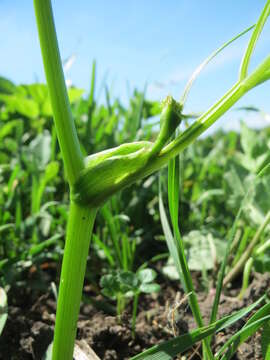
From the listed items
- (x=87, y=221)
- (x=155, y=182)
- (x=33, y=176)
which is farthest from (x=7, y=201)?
(x=87, y=221)

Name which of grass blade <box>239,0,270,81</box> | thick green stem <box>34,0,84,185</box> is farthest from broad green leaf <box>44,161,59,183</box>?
grass blade <box>239,0,270,81</box>

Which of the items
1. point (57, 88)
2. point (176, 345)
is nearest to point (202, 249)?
point (176, 345)

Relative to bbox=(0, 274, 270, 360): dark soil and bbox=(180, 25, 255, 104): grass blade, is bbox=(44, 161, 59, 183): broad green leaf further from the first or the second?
bbox=(180, 25, 255, 104): grass blade

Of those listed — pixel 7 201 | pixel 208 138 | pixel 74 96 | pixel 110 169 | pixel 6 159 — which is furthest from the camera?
pixel 208 138

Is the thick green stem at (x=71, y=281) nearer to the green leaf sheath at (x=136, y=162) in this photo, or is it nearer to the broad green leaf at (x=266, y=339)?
the green leaf sheath at (x=136, y=162)

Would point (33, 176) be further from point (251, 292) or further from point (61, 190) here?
point (251, 292)

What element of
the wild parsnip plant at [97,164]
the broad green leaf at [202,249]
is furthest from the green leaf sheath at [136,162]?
the broad green leaf at [202,249]

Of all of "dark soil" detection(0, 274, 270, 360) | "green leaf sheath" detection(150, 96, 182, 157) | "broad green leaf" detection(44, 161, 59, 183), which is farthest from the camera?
"broad green leaf" detection(44, 161, 59, 183)

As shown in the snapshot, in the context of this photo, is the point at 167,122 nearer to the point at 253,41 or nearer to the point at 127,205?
the point at 253,41
